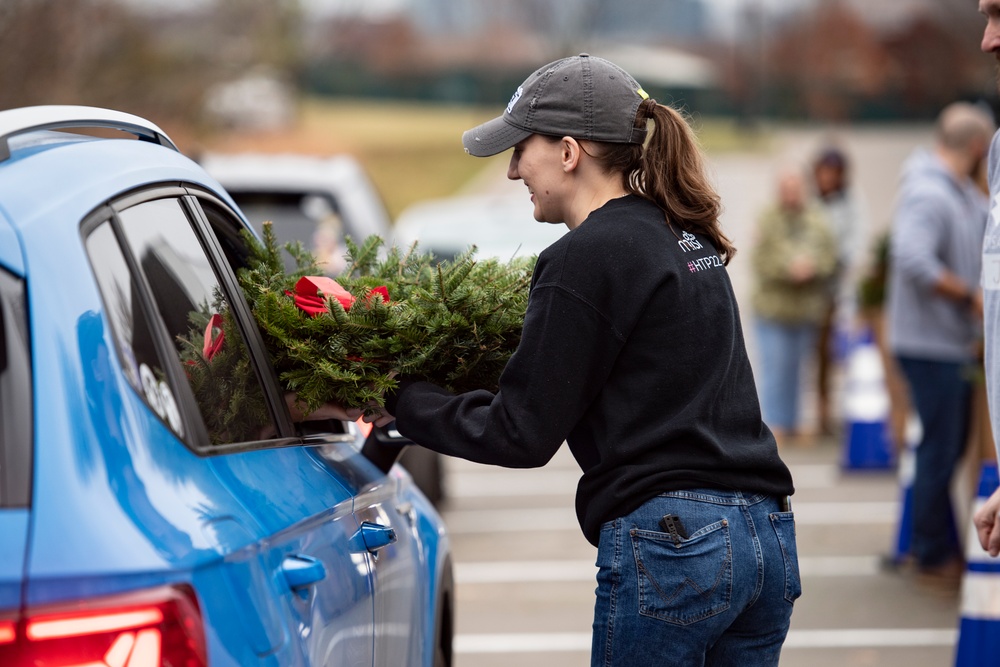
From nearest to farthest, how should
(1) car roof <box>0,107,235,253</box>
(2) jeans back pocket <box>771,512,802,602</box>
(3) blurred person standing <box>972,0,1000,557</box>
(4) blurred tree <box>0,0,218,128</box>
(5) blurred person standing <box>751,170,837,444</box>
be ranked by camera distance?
(1) car roof <box>0,107,235,253</box> → (2) jeans back pocket <box>771,512,802,602</box> → (3) blurred person standing <box>972,0,1000,557</box> → (5) blurred person standing <box>751,170,837,444</box> → (4) blurred tree <box>0,0,218,128</box>

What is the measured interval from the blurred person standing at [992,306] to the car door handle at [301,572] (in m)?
1.59

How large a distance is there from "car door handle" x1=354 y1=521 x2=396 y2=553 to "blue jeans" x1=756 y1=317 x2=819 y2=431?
8196 millimetres

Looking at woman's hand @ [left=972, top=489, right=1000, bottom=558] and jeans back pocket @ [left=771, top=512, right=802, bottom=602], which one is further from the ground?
jeans back pocket @ [left=771, top=512, right=802, bottom=602]

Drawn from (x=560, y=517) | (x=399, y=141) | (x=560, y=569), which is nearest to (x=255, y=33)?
(x=399, y=141)

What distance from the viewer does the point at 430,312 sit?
9.98ft

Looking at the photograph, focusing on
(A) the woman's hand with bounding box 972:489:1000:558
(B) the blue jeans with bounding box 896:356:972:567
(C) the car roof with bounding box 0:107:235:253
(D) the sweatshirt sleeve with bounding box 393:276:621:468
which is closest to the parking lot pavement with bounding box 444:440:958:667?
(B) the blue jeans with bounding box 896:356:972:567

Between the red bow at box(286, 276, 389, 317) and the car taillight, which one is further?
the red bow at box(286, 276, 389, 317)

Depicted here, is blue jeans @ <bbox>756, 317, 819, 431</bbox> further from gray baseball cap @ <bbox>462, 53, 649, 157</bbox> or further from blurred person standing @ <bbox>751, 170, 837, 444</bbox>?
gray baseball cap @ <bbox>462, 53, 649, 157</bbox>

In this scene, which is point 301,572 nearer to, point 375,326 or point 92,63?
point 375,326

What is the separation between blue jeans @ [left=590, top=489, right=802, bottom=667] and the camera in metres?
2.58

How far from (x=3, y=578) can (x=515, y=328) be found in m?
1.59

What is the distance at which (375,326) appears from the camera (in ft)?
9.72

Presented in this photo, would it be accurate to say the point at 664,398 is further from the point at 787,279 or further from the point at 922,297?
the point at 787,279

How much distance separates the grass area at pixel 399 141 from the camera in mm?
38906
